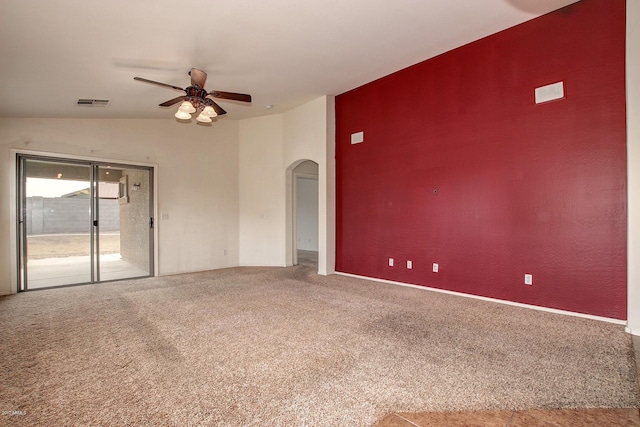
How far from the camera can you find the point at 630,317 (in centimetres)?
296

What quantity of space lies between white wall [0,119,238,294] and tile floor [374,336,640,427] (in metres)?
5.57

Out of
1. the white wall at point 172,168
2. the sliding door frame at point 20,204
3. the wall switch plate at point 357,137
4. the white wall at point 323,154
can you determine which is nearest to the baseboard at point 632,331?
the white wall at point 323,154

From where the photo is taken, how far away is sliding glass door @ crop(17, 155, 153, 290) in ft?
15.9

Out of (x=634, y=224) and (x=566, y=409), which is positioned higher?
(x=634, y=224)

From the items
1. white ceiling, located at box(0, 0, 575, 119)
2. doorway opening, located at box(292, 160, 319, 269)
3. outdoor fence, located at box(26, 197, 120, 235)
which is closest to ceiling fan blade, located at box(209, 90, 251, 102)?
white ceiling, located at box(0, 0, 575, 119)

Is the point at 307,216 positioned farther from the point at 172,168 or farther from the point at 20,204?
the point at 20,204

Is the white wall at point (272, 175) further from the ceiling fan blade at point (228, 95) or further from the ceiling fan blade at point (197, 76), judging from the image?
the ceiling fan blade at point (197, 76)

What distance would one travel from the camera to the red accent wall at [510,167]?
3252 mm

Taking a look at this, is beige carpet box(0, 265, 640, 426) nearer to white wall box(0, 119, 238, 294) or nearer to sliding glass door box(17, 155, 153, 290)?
sliding glass door box(17, 155, 153, 290)

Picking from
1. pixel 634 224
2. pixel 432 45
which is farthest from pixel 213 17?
pixel 634 224

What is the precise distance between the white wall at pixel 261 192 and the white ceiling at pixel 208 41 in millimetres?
2083

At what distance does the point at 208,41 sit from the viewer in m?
3.38

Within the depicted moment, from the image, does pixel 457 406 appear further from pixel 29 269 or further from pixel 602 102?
pixel 29 269

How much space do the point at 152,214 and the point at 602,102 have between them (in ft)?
22.5
